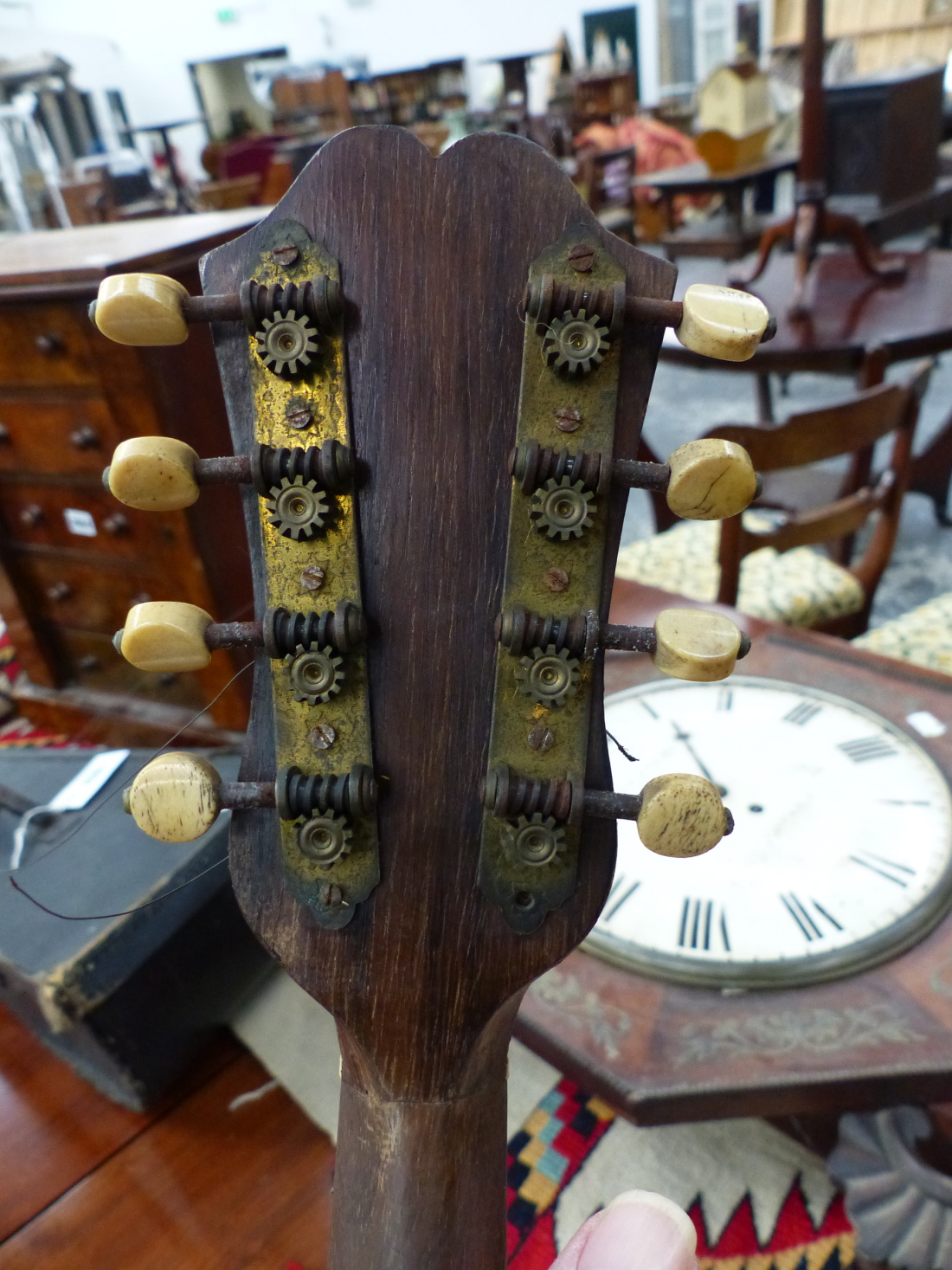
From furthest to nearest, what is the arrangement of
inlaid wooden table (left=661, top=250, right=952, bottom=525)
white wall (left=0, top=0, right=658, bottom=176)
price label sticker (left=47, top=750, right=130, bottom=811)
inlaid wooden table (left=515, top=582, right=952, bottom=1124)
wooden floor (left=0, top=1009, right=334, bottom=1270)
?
white wall (left=0, top=0, right=658, bottom=176)
inlaid wooden table (left=661, top=250, right=952, bottom=525)
price label sticker (left=47, top=750, right=130, bottom=811)
wooden floor (left=0, top=1009, right=334, bottom=1270)
inlaid wooden table (left=515, top=582, right=952, bottom=1124)

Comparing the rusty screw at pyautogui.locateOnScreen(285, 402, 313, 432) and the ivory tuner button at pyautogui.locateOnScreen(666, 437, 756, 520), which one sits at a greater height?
the rusty screw at pyautogui.locateOnScreen(285, 402, 313, 432)

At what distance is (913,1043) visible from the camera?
28.3 inches

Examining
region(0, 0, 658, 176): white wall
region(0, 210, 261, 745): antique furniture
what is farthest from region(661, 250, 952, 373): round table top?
region(0, 0, 658, 176): white wall

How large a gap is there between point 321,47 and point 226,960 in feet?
39.6

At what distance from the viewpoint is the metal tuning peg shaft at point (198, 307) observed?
0.42 m

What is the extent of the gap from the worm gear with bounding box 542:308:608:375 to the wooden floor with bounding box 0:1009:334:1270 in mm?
960

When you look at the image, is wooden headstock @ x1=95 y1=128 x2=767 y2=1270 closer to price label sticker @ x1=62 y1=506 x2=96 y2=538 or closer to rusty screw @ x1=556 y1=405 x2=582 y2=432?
rusty screw @ x1=556 y1=405 x2=582 y2=432

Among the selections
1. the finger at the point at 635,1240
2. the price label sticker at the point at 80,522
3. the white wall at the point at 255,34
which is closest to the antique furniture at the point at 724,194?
the price label sticker at the point at 80,522

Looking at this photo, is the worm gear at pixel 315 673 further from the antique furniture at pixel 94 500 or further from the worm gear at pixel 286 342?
the antique furniture at pixel 94 500

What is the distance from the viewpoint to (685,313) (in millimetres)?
405

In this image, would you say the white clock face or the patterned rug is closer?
the white clock face

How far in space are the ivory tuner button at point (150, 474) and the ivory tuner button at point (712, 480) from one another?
24 centimetres

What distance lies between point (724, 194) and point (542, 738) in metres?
4.11

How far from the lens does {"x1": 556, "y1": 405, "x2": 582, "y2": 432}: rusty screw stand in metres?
0.43
